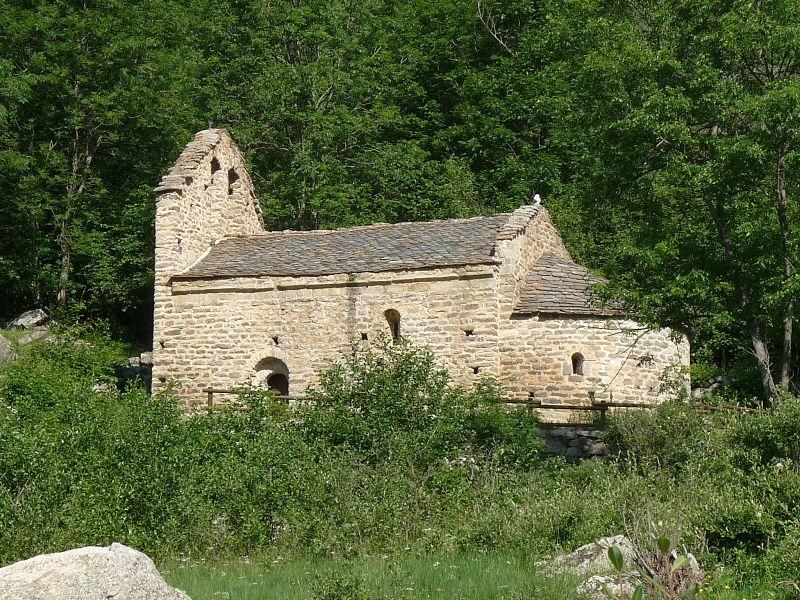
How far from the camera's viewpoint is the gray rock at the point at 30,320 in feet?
96.2

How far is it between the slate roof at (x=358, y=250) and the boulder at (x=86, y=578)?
13234mm

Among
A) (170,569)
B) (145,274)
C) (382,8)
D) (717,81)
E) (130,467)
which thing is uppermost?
(382,8)

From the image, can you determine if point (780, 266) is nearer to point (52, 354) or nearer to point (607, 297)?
point (607, 297)

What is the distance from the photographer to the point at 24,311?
31078 millimetres

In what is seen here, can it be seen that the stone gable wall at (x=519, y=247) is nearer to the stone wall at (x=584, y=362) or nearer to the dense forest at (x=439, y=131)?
the stone wall at (x=584, y=362)

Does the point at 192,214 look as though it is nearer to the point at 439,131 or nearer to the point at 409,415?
the point at 409,415

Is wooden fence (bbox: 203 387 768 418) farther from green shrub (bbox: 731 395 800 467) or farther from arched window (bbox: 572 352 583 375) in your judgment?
green shrub (bbox: 731 395 800 467)

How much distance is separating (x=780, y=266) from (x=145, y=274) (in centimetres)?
1809

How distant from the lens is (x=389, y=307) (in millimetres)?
21969

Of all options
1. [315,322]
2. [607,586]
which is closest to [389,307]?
[315,322]

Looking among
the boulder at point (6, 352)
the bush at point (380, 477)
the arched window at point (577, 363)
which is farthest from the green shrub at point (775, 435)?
the boulder at point (6, 352)

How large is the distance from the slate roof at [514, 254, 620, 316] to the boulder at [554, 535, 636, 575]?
8.31m

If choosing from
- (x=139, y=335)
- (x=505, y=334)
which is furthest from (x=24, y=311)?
(x=505, y=334)

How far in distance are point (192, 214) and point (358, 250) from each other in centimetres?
424
